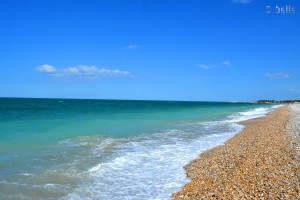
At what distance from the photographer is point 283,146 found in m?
13.5

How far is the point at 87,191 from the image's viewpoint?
7992 mm

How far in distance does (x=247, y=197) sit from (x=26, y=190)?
5524 mm

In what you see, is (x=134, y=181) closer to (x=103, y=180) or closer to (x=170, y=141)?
(x=103, y=180)

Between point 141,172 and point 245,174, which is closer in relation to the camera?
point 245,174

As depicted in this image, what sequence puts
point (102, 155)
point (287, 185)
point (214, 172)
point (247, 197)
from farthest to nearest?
point (102, 155), point (214, 172), point (287, 185), point (247, 197)

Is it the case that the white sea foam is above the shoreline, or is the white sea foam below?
below

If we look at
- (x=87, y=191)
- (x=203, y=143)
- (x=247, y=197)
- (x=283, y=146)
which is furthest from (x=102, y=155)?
(x=283, y=146)

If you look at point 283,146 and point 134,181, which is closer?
point 134,181

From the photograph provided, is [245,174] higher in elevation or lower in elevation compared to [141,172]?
higher

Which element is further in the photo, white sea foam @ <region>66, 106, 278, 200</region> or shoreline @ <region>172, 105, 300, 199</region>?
white sea foam @ <region>66, 106, 278, 200</region>

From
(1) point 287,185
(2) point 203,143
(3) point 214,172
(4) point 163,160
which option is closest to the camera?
(1) point 287,185

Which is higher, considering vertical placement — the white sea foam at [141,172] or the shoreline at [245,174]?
the shoreline at [245,174]

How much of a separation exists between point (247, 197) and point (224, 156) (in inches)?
198

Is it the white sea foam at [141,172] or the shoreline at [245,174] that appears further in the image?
the white sea foam at [141,172]
